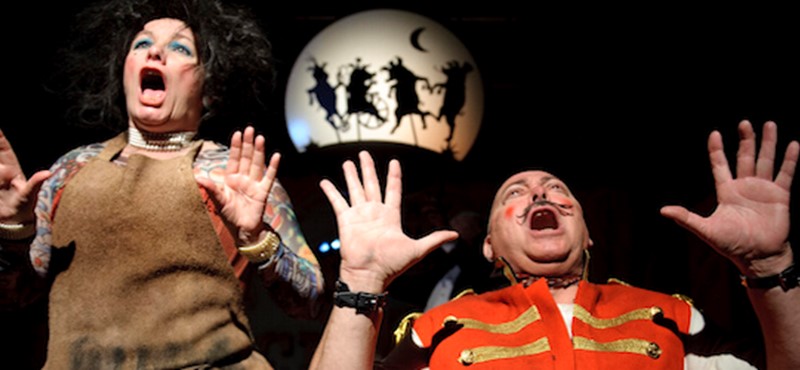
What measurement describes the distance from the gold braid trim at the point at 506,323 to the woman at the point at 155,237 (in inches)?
18.1

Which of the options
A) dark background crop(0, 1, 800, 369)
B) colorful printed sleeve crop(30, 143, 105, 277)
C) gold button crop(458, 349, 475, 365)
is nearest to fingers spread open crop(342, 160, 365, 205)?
gold button crop(458, 349, 475, 365)

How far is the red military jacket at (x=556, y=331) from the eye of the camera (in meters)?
2.51

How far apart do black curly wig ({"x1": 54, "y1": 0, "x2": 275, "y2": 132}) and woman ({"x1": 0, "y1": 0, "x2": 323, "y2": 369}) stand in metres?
0.13

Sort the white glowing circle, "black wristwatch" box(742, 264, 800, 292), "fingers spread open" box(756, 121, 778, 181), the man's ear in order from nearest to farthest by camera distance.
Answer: "black wristwatch" box(742, 264, 800, 292) < "fingers spread open" box(756, 121, 778, 181) < the man's ear < the white glowing circle

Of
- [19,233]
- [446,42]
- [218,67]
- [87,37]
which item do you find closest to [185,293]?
[19,233]

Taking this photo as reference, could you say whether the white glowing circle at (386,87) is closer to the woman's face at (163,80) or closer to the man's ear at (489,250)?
the man's ear at (489,250)

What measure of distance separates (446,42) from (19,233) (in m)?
1.77

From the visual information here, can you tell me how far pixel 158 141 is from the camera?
2771 mm

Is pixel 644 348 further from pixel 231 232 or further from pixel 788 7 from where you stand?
pixel 788 7

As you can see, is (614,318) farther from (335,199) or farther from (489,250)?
(335,199)

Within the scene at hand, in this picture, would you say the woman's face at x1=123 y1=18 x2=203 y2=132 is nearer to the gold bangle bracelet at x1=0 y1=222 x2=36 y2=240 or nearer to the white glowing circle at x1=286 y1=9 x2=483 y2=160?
the gold bangle bracelet at x1=0 y1=222 x2=36 y2=240

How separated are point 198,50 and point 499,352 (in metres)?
1.34

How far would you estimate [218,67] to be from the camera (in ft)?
9.57

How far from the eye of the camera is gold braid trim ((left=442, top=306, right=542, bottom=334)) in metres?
2.63
